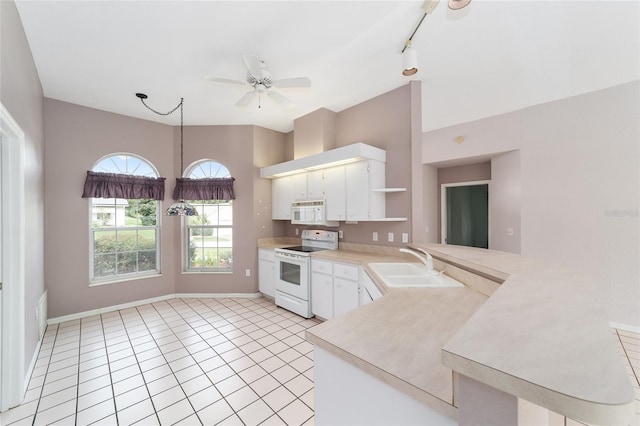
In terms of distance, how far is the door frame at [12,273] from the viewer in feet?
6.24

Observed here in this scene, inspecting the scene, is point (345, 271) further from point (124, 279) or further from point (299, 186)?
point (124, 279)

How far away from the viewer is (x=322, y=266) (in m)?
3.31

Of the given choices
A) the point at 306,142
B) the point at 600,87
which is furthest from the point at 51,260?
the point at 600,87

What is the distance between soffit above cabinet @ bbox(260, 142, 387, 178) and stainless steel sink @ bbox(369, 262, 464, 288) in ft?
4.47

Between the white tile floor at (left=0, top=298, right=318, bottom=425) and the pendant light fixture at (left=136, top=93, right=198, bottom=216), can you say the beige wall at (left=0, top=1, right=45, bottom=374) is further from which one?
the pendant light fixture at (left=136, top=93, right=198, bottom=216)

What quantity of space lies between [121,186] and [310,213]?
292cm

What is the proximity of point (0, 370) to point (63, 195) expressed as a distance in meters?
2.43

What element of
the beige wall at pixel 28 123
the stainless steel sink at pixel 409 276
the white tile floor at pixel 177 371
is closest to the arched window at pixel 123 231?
the beige wall at pixel 28 123

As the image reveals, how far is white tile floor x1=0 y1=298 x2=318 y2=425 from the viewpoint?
1.85 meters

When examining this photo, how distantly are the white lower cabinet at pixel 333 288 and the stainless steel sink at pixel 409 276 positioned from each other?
1.47ft

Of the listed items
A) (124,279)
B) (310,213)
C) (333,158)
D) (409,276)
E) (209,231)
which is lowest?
(124,279)

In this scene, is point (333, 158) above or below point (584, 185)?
above

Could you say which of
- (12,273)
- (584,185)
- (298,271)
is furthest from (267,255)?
(584,185)

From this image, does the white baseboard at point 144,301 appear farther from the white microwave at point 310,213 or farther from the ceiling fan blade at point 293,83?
the ceiling fan blade at point 293,83
